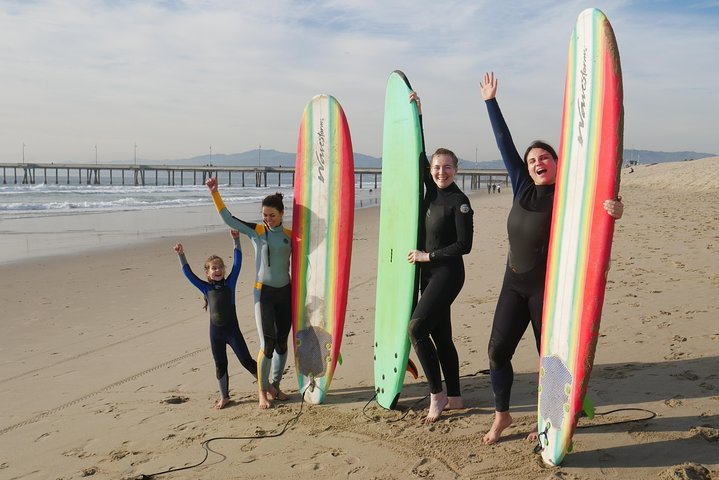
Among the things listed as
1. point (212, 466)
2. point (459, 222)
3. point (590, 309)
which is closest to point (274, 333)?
point (212, 466)

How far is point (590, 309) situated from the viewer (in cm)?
268

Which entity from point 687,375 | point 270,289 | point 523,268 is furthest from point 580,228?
point 270,289

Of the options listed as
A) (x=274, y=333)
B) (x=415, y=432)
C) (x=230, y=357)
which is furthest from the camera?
(x=230, y=357)

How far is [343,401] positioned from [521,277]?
142 cm

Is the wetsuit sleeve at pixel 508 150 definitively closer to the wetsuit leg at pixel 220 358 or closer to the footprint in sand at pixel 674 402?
the footprint in sand at pixel 674 402

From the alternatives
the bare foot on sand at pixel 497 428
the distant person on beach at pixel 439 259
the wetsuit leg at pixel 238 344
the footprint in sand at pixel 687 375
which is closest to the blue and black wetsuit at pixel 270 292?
the wetsuit leg at pixel 238 344

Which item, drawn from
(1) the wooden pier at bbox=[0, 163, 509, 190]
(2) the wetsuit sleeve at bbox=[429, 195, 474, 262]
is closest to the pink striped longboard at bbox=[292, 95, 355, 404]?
(2) the wetsuit sleeve at bbox=[429, 195, 474, 262]

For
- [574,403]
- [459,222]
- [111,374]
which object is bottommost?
[111,374]

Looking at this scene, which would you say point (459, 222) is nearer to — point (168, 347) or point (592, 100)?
point (592, 100)

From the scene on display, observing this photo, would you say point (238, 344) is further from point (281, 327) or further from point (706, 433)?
point (706, 433)

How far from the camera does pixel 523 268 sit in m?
2.98

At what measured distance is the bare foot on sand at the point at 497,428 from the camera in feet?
9.82

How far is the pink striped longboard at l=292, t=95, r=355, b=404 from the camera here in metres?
3.87

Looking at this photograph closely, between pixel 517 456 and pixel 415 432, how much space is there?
0.56 m
